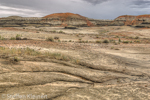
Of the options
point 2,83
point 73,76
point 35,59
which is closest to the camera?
point 2,83

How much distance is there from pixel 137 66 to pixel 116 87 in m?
3.34

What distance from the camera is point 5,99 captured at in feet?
11.4

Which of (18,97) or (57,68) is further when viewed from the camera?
(57,68)

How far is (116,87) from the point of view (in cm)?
465

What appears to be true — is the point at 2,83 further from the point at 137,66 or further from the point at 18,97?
the point at 137,66

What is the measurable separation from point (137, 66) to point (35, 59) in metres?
5.98

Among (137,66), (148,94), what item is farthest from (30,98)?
(137,66)

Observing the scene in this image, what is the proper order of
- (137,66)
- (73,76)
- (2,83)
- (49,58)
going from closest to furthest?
(2,83)
(73,76)
(49,58)
(137,66)

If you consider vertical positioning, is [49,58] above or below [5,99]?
above

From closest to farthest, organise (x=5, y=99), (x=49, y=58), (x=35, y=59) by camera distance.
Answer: (x=5, y=99) → (x=35, y=59) → (x=49, y=58)

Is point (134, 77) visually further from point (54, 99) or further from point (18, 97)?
point (18, 97)

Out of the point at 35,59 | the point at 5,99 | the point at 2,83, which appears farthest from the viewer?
the point at 35,59

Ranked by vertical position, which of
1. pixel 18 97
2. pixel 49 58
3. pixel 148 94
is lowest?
pixel 148 94

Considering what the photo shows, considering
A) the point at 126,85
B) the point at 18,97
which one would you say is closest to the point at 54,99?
the point at 18,97
